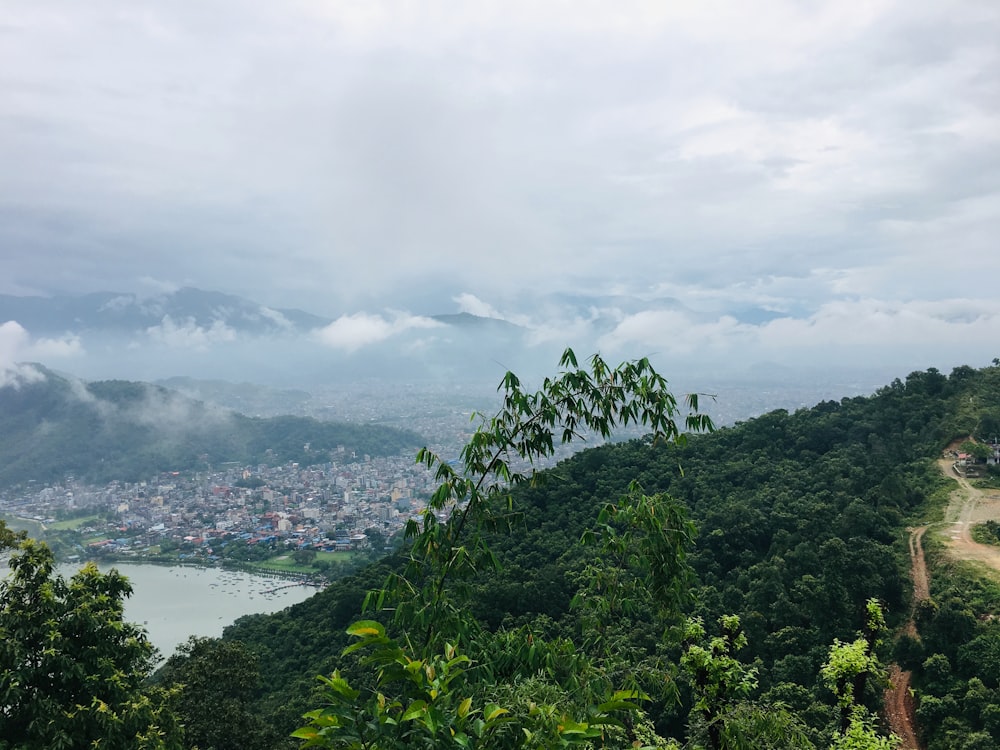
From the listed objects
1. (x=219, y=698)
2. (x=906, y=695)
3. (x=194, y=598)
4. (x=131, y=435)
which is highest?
(x=131, y=435)

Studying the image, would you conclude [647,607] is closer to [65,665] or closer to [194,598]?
[65,665]

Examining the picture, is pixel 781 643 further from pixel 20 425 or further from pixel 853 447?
pixel 20 425

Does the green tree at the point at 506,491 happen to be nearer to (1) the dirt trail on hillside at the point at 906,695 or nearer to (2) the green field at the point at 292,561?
(1) the dirt trail on hillside at the point at 906,695

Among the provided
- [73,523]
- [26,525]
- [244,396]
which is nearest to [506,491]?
[26,525]

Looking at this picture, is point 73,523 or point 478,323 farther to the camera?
point 478,323

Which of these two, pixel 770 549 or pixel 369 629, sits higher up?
pixel 369 629

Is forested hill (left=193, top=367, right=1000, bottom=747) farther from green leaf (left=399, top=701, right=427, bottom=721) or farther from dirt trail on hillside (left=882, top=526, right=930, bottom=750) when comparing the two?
green leaf (left=399, top=701, right=427, bottom=721)

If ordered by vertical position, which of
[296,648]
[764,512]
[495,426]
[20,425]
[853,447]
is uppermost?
[20,425]

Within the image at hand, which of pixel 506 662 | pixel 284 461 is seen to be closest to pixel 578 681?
pixel 506 662
